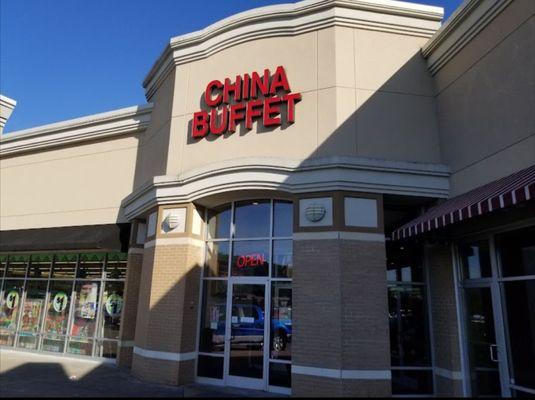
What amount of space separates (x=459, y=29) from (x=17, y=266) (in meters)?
15.6

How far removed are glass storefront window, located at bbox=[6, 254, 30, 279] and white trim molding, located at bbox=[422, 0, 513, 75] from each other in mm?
14164

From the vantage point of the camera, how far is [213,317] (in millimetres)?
10258

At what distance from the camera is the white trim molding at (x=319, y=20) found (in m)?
10.2

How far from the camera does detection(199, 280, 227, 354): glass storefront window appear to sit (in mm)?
10047

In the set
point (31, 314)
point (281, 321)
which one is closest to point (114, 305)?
point (31, 314)

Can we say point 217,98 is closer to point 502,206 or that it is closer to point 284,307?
point 284,307

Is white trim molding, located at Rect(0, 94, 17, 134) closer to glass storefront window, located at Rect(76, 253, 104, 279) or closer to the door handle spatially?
glass storefront window, located at Rect(76, 253, 104, 279)

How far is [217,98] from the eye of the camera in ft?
35.8

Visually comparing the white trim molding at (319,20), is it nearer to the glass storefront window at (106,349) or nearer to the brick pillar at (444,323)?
the brick pillar at (444,323)

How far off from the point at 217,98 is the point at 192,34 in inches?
80.1

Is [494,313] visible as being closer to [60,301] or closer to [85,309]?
[85,309]

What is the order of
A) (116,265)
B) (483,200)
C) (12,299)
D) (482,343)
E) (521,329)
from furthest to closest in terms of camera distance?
(12,299)
(116,265)
(482,343)
(521,329)
(483,200)

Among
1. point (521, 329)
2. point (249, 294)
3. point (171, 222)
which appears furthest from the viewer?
point (171, 222)

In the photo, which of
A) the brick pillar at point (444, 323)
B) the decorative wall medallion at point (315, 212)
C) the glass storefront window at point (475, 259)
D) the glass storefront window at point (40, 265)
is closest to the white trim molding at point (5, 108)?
the glass storefront window at point (40, 265)
